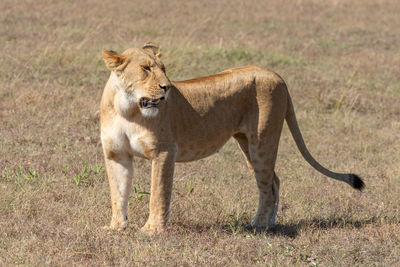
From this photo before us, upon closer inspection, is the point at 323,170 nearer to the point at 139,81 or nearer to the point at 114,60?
the point at 139,81

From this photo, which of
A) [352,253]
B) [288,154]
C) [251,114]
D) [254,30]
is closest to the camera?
[352,253]

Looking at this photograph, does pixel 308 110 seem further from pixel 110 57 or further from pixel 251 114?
pixel 110 57

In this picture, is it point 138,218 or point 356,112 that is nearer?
point 138,218

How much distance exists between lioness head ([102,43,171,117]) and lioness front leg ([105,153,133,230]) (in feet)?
1.61

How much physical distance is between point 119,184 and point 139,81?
0.85m

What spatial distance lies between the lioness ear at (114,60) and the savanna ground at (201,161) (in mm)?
1101

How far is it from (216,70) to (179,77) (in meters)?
0.98

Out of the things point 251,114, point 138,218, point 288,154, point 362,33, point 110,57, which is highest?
point 110,57

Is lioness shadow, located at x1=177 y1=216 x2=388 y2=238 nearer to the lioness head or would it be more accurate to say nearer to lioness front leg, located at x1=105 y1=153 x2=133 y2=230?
lioness front leg, located at x1=105 y1=153 x2=133 y2=230

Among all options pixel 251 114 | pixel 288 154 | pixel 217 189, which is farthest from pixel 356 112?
pixel 251 114

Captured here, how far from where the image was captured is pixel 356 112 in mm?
9398

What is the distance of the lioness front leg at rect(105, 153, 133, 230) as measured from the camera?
14.9ft

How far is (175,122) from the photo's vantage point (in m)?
4.59

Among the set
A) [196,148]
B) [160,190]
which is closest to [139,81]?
[160,190]
